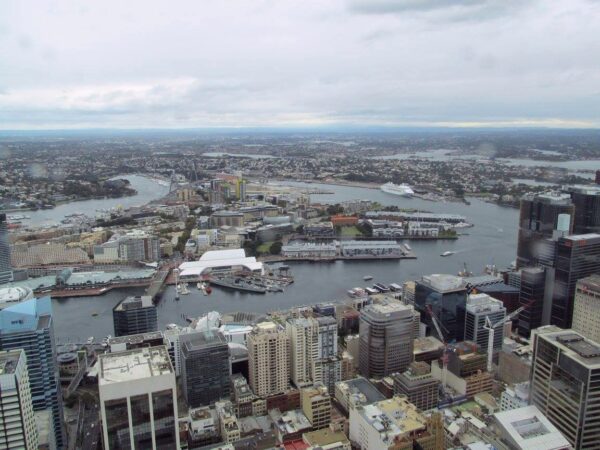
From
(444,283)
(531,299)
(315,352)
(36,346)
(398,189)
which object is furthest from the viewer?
(398,189)

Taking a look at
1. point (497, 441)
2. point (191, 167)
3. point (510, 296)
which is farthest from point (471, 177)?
point (497, 441)

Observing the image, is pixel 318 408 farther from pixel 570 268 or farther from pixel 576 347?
pixel 570 268

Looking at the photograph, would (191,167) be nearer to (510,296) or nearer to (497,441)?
(510,296)

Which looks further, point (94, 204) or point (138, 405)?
point (94, 204)

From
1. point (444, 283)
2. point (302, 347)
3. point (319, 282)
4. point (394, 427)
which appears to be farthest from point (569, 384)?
point (319, 282)

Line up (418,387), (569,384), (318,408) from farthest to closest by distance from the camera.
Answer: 1. (418,387)
2. (318,408)
3. (569,384)

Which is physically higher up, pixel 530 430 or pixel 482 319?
pixel 530 430

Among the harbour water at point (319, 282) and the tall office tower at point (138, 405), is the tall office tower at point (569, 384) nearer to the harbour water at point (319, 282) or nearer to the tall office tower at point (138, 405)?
the tall office tower at point (138, 405)

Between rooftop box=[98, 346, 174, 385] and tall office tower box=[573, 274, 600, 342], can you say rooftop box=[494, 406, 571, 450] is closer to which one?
rooftop box=[98, 346, 174, 385]
